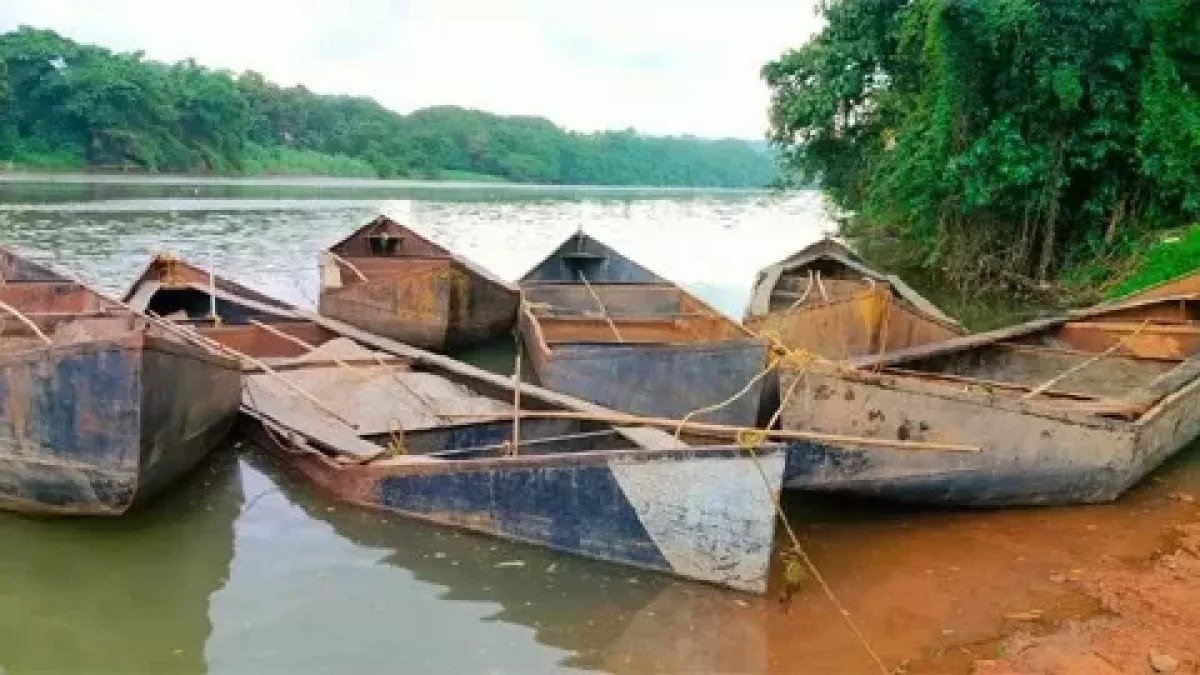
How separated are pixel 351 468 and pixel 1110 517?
498 cm

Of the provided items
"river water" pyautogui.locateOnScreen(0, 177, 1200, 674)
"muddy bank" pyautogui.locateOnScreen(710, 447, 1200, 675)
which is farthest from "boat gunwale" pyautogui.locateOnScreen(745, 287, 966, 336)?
"muddy bank" pyautogui.locateOnScreen(710, 447, 1200, 675)

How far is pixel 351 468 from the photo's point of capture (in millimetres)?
6617

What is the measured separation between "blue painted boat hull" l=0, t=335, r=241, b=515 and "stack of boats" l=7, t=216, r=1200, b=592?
1cm

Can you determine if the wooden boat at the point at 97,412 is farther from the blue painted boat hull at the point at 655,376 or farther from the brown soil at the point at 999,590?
the brown soil at the point at 999,590

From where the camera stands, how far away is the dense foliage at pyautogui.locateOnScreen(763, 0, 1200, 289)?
515 inches

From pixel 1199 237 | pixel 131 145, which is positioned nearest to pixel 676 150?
pixel 131 145

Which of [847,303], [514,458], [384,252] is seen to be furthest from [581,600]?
[384,252]

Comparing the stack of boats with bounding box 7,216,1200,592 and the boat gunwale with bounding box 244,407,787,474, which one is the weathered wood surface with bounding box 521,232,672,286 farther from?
the boat gunwale with bounding box 244,407,787,474

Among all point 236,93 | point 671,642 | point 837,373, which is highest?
point 236,93

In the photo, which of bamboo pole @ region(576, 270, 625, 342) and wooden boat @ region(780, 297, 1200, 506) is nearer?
wooden boat @ region(780, 297, 1200, 506)

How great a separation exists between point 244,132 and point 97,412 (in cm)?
5961

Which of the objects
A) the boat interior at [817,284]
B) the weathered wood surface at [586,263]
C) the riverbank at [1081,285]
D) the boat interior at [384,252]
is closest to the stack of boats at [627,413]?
the boat interior at [817,284]

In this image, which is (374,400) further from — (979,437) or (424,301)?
(979,437)

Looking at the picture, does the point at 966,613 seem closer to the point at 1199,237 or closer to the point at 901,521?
the point at 901,521
